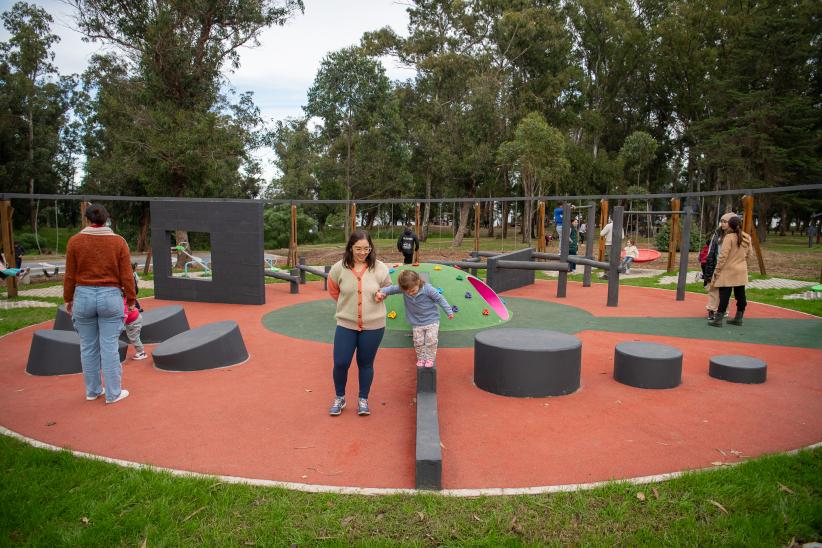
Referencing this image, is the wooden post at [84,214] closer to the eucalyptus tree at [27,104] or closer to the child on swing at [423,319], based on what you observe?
the child on swing at [423,319]

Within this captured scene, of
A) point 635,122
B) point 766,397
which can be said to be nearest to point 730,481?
point 766,397

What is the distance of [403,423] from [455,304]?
4434 millimetres

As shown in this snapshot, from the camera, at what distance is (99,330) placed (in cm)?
543

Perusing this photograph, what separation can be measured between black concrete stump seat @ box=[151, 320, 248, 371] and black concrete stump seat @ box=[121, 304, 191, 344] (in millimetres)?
1015

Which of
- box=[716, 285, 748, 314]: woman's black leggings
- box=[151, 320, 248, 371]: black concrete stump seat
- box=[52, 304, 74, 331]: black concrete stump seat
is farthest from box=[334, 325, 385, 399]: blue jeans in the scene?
box=[716, 285, 748, 314]: woman's black leggings

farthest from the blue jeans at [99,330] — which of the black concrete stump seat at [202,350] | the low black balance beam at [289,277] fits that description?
the low black balance beam at [289,277]

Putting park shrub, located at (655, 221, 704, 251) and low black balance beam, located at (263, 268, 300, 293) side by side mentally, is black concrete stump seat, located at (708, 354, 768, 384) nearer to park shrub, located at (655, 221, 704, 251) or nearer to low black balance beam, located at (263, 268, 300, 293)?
low black balance beam, located at (263, 268, 300, 293)

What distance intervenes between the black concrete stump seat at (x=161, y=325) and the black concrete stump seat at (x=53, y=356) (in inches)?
51.4

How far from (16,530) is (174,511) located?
3.09 feet

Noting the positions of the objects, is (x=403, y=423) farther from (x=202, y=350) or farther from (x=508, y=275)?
(x=508, y=275)

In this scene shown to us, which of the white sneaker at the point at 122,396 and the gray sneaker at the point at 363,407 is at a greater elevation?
the gray sneaker at the point at 363,407

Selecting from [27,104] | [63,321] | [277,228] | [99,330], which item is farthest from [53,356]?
[27,104]

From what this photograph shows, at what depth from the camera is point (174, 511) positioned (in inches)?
141

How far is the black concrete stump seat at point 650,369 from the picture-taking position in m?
6.27
